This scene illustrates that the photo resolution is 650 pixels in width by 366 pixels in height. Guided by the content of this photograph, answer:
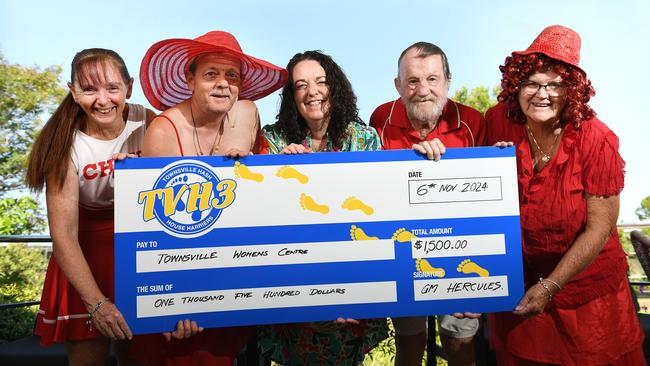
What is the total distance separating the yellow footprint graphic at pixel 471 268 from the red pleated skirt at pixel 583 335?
241 mm

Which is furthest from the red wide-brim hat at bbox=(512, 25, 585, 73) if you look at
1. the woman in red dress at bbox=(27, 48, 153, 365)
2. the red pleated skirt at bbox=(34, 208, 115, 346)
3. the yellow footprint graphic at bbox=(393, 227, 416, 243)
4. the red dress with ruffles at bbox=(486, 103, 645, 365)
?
the red pleated skirt at bbox=(34, 208, 115, 346)

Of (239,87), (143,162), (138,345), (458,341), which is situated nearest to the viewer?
(143,162)

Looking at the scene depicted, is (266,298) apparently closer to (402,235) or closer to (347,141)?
(402,235)

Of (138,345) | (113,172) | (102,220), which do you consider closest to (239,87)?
(113,172)

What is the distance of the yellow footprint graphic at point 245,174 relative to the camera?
2.20 meters

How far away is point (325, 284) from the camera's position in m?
2.22

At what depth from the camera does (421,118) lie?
2.56 m

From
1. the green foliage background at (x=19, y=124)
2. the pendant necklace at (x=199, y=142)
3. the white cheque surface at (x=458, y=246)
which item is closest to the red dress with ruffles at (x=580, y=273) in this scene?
the white cheque surface at (x=458, y=246)

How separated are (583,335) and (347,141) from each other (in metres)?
1.23

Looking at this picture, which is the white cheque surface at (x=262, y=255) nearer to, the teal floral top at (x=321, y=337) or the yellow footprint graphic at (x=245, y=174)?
the yellow footprint graphic at (x=245, y=174)

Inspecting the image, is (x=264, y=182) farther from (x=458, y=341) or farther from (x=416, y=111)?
(x=458, y=341)

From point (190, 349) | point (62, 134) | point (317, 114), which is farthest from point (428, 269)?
point (62, 134)

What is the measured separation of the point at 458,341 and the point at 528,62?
54.6 inches

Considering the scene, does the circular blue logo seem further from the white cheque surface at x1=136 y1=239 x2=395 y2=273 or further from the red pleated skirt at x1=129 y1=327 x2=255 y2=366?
the red pleated skirt at x1=129 y1=327 x2=255 y2=366
